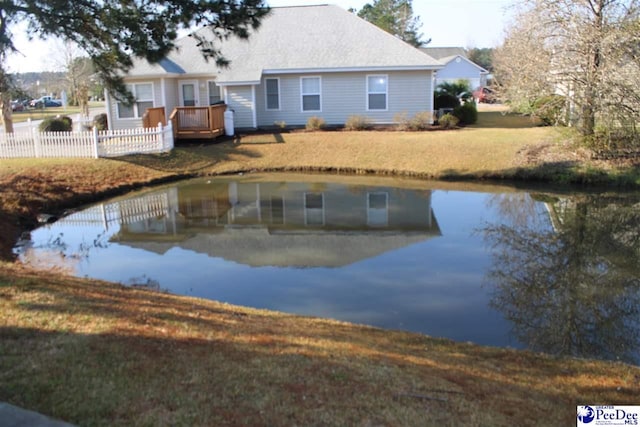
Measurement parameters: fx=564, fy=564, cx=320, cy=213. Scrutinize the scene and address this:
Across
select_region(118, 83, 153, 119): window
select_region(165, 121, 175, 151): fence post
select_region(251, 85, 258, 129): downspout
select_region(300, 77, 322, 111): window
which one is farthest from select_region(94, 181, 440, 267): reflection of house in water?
select_region(118, 83, 153, 119): window

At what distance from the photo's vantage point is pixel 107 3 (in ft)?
36.2

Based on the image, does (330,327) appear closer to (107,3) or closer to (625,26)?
(107,3)

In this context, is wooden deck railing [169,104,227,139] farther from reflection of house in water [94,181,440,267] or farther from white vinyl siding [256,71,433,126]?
reflection of house in water [94,181,440,267]

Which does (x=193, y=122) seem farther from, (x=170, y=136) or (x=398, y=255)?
(x=398, y=255)

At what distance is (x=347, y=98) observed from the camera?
86.5ft

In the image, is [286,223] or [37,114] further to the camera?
[37,114]

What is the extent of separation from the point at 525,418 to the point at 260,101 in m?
23.7

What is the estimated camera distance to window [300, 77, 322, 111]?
86.7 feet

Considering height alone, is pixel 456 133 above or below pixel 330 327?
above

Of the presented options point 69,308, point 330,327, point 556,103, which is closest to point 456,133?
point 556,103

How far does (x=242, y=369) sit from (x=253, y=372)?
118 mm

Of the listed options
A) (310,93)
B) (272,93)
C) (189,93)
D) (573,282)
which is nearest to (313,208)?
(573,282)

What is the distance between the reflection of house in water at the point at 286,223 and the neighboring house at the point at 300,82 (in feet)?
27.9

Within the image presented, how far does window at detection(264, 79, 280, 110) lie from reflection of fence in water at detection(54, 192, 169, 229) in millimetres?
10881
